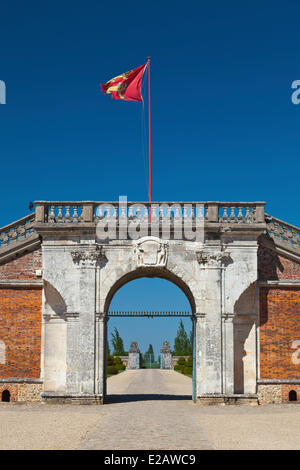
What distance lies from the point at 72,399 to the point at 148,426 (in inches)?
248

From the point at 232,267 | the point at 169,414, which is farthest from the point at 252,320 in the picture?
the point at 169,414

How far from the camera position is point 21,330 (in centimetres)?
2127

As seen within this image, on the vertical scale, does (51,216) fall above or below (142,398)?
above

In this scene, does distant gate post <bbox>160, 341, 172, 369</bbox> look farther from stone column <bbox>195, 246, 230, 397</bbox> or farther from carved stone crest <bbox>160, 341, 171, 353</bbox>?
stone column <bbox>195, 246, 230, 397</bbox>

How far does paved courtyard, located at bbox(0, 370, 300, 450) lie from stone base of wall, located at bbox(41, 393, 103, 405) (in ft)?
1.49

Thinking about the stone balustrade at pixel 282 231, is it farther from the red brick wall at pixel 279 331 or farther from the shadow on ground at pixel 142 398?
the shadow on ground at pixel 142 398

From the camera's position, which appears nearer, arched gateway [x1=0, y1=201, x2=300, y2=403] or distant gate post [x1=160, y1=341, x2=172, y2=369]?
arched gateway [x1=0, y1=201, x2=300, y2=403]

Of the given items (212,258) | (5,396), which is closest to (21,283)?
(5,396)

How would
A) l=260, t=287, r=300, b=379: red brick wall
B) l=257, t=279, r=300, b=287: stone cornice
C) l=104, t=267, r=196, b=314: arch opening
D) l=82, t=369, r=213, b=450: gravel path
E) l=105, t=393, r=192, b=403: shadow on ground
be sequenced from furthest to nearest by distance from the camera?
1. l=105, t=393, r=192, b=403: shadow on ground
2. l=257, t=279, r=300, b=287: stone cornice
3. l=104, t=267, r=196, b=314: arch opening
4. l=260, t=287, r=300, b=379: red brick wall
5. l=82, t=369, r=213, b=450: gravel path

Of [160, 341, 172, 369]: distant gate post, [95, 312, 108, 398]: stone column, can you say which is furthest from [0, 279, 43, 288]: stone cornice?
[160, 341, 172, 369]: distant gate post

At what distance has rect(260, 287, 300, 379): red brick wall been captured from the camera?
21.1 m

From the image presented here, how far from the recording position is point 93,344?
813 inches

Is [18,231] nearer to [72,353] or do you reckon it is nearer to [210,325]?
[72,353]

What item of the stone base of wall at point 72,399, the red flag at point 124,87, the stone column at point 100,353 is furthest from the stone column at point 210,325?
the red flag at point 124,87
